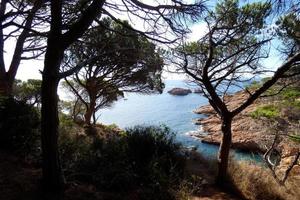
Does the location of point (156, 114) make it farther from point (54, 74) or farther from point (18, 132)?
point (54, 74)

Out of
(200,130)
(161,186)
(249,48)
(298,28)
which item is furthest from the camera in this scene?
(200,130)

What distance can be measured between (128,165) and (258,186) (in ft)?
9.08

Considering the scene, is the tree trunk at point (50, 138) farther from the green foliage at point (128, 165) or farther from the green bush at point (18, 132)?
the green bush at point (18, 132)

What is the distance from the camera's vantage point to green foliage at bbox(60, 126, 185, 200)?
3.80 meters

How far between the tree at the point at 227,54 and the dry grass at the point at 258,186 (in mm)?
309

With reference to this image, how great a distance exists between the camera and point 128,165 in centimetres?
423

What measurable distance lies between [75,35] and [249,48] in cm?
454

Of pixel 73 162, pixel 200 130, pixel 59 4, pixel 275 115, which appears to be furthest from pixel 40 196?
pixel 200 130

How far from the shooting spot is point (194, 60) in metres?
7.17

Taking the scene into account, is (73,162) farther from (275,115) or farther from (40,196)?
(275,115)

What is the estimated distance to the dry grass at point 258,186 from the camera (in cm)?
542

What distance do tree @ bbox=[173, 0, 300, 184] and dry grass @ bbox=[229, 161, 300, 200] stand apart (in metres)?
0.31

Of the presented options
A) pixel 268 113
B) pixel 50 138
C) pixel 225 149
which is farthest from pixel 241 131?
pixel 50 138

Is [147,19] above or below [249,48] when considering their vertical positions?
below
